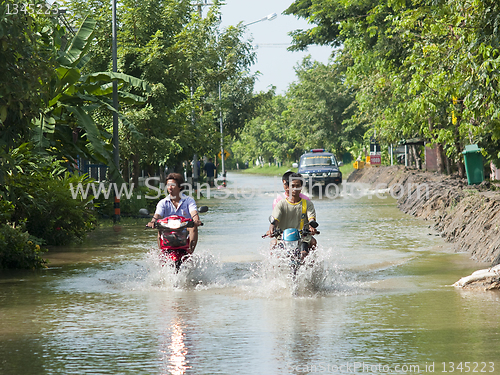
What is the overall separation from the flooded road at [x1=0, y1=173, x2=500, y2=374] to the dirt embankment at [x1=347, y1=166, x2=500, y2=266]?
1.60 feet

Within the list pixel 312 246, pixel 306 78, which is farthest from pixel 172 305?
pixel 306 78

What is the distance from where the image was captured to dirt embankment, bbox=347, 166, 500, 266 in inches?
496

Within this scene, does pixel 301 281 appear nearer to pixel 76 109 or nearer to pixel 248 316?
pixel 248 316

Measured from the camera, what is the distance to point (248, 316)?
335 inches

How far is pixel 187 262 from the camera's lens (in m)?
10.8

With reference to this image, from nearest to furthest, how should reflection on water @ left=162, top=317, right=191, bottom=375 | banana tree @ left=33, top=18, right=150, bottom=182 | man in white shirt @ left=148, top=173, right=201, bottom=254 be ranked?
1. reflection on water @ left=162, top=317, right=191, bottom=375
2. man in white shirt @ left=148, top=173, right=201, bottom=254
3. banana tree @ left=33, top=18, right=150, bottom=182

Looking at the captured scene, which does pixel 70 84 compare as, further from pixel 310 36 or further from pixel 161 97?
pixel 310 36

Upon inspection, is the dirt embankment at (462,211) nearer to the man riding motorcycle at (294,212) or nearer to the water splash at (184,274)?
the man riding motorcycle at (294,212)

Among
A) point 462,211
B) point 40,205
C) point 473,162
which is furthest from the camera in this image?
point 473,162

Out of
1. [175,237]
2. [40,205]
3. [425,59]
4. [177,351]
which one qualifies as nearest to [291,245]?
[175,237]

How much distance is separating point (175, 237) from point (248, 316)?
98.3 inches

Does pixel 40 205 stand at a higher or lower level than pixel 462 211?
higher

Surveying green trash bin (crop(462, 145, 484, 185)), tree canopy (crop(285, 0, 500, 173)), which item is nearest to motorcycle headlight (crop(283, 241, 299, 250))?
tree canopy (crop(285, 0, 500, 173))

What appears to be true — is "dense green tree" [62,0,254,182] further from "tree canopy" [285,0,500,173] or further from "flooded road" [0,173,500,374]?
"flooded road" [0,173,500,374]
